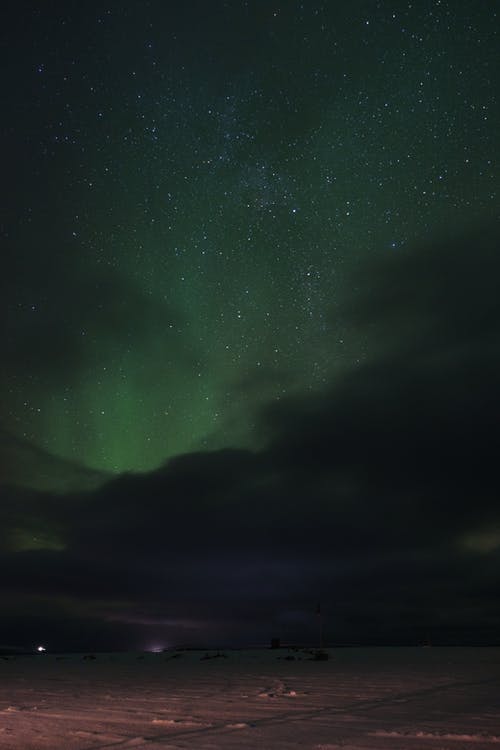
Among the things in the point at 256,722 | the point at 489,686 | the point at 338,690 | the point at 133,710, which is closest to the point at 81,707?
the point at 133,710

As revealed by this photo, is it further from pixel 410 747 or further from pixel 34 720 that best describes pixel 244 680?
pixel 410 747

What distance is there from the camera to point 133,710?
11695 millimetres

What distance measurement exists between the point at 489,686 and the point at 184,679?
9.76 meters

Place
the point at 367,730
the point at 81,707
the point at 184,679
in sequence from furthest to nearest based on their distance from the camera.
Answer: the point at 184,679
the point at 81,707
the point at 367,730

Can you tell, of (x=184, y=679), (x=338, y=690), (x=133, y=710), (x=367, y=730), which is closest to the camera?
(x=367, y=730)

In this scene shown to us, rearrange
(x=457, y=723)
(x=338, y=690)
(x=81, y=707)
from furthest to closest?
(x=338, y=690)
(x=81, y=707)
(x=457, y=723)

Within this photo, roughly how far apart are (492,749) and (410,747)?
0.93 metres

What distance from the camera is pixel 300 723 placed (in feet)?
31.3

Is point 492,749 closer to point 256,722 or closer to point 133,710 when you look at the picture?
point 256,722

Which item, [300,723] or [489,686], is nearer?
[300,723]

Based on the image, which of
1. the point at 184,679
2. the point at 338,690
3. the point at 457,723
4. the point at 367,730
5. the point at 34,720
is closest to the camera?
the point at 367,730

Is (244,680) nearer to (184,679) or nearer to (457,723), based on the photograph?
(184,679)

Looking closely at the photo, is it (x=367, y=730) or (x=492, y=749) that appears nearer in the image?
(x=492, y=749)

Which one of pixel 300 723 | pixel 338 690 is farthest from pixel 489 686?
pixel 300 723
